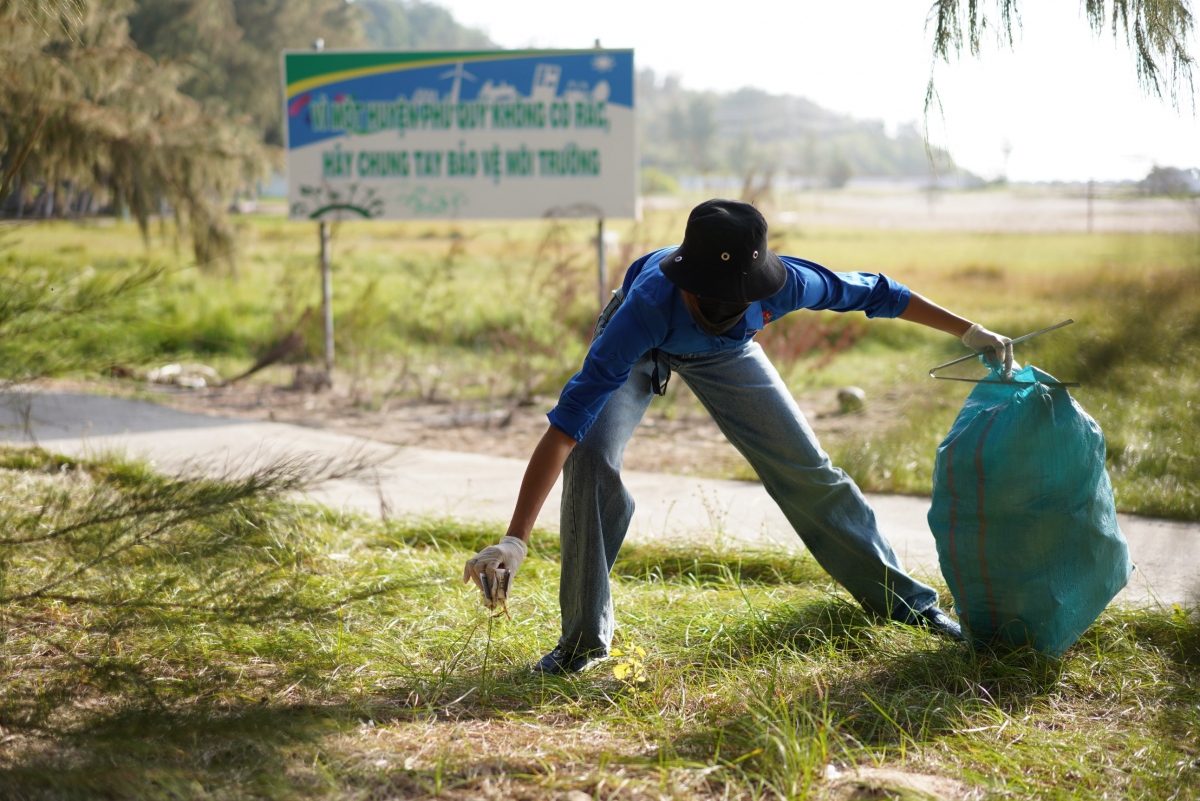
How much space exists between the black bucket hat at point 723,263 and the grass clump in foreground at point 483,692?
3.36 ft

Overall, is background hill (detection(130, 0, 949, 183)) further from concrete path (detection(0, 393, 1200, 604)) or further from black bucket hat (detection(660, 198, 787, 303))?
concrete path (detection(0, 393, 1200, 604))

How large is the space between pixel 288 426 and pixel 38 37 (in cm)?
362

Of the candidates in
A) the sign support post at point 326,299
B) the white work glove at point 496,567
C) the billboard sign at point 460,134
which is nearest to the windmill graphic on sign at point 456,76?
the billboard sign at point 460,134

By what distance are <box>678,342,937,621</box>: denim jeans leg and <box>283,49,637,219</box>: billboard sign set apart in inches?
209

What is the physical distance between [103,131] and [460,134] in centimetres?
383

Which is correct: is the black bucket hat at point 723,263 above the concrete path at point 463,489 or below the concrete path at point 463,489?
above

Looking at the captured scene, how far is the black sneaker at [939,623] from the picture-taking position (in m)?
3.17

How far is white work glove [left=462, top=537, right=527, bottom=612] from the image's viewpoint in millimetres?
2533

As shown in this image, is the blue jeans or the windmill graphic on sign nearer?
the blue jeans

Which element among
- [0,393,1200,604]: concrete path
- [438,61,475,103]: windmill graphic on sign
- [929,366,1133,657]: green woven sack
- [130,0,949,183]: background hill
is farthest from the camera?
[130,0,949,183]: background hill

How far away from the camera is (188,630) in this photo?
284 cm

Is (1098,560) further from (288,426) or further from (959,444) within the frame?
(288,426)

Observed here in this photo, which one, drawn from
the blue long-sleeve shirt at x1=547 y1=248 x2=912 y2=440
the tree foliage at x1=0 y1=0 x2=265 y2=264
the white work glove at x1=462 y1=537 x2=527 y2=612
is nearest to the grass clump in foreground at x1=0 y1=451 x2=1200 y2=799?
the white work glove at x1=462 y1=537 x2=527 y2=612

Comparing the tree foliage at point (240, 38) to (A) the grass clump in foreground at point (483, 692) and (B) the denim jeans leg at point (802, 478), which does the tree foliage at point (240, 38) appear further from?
(B) the denim jeans leg at point (802, 478)
